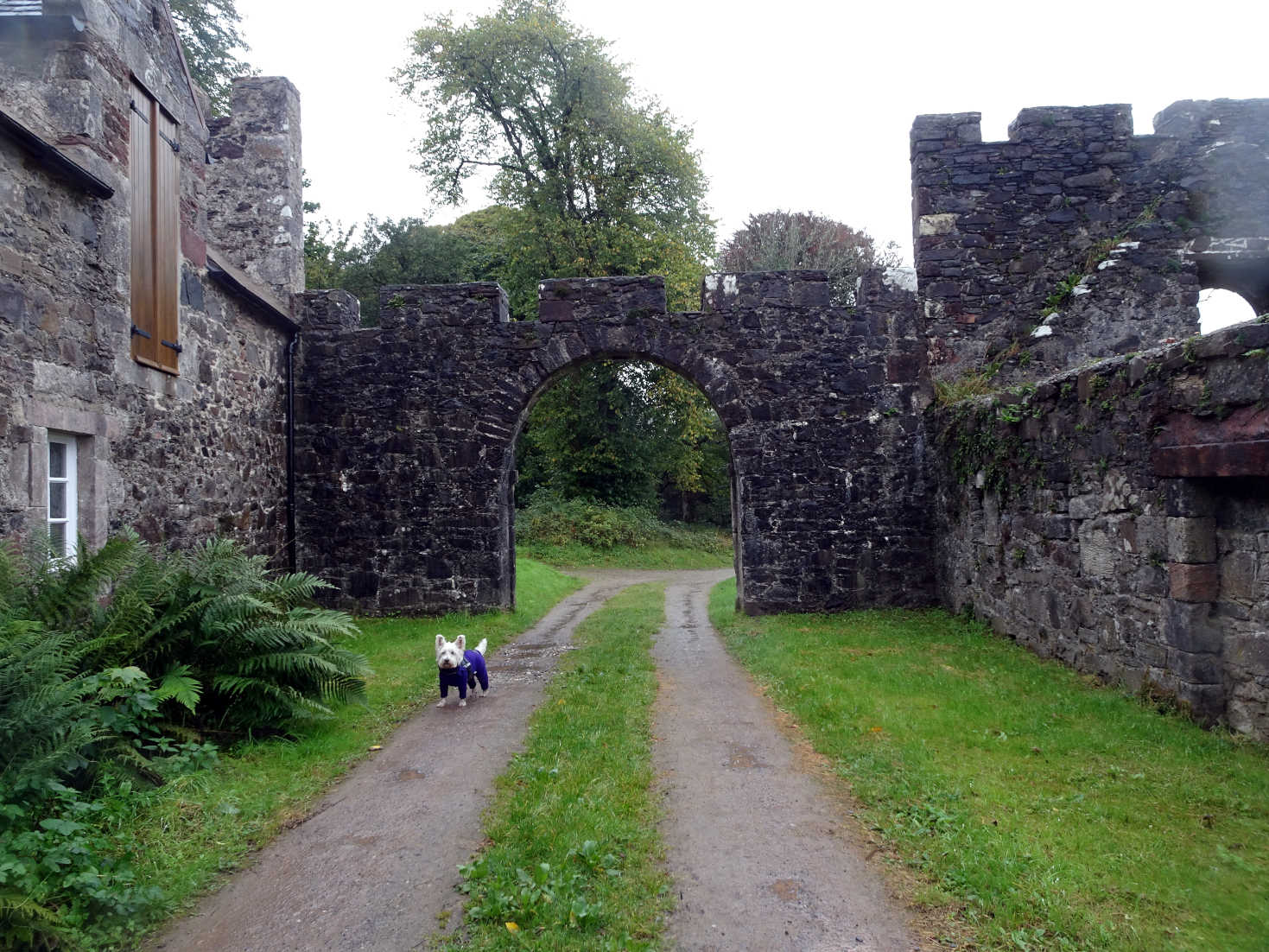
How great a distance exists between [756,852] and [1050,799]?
69.5 inches

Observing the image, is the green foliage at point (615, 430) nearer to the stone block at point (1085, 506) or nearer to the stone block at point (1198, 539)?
the stone block at point (1085, 506)

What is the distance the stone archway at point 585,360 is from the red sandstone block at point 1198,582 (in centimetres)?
560

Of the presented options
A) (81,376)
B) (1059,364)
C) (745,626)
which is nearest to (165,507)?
(81,376)

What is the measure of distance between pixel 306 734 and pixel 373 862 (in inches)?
88.5

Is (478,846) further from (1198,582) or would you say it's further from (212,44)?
(212,44)

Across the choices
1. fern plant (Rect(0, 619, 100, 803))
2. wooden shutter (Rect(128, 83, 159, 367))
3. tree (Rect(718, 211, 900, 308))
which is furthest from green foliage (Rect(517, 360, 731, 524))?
fern plant (Rect(0, 619, 100, 803))

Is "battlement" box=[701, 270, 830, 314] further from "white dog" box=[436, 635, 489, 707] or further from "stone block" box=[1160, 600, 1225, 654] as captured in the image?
"stone block" box=[1160, 600, 1225, 654]

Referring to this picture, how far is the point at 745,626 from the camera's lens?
1091cm

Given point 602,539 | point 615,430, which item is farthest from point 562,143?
point 602,539

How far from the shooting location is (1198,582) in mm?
5820

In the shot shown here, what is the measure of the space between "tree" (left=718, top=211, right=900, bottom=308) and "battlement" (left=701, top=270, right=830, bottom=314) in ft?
59.5

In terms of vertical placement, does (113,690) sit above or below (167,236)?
below

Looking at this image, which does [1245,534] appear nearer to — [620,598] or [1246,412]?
[1246,412]

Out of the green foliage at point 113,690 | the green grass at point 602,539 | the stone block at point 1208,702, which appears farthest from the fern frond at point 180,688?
the green grass at point 602,539
